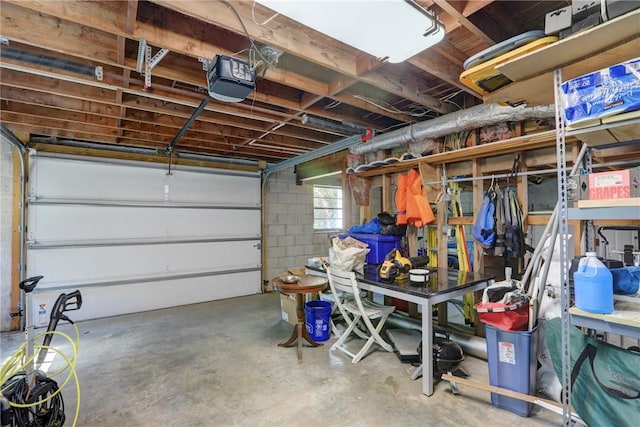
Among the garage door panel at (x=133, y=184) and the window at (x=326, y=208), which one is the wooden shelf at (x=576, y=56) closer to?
the garage door panel at (x=133, y=184)

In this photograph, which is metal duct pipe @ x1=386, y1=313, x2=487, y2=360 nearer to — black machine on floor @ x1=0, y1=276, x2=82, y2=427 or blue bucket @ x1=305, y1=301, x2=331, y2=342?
blue bucket @ x1=305, y1=301, x2=331, y2=342

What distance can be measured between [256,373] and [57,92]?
10.2ft

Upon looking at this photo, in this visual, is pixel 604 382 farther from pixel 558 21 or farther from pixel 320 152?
pixel 320 152

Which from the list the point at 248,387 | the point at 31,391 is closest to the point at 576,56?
the point at 248,387

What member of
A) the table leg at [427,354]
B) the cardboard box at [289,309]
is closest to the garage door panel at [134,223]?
the cardboard box at [289,309]

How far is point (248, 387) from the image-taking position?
246cm

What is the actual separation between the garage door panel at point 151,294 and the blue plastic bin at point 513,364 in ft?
14.6

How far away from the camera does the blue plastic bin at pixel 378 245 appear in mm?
3520

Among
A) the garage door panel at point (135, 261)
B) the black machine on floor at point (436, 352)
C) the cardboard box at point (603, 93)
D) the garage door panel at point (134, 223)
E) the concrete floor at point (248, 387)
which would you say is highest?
the cardboard box at point (603, 93)

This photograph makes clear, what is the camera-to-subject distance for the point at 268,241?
6.05m

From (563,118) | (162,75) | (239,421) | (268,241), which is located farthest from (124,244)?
(563,118)

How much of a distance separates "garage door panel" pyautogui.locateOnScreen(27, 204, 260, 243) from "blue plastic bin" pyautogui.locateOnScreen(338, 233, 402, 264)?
2942mm

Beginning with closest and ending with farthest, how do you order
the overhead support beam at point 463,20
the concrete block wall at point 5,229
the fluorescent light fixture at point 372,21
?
the fluorescent light fixture at point 372,21
the overhead support beam at point 463,20
the concrete block wall at point 5,229

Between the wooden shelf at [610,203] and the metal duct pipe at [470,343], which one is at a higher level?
the wooden shelf at [610,203]
